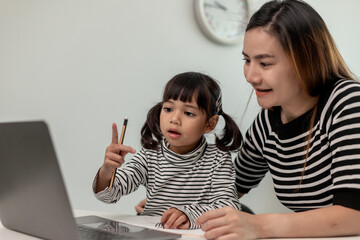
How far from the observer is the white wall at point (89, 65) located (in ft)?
6.97

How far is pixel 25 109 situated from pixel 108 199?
0.98 metres

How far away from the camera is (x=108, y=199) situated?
1.34m

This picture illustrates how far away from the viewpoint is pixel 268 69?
117 cm

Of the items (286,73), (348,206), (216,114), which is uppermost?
(286,73)

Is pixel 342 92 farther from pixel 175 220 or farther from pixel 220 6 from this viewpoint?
pixel 220 6

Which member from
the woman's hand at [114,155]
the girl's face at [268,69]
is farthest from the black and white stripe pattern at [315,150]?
the woman's hand at [114,155]

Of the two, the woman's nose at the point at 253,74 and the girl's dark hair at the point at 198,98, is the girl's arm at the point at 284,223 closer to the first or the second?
the woman's nose at the point at 253,74

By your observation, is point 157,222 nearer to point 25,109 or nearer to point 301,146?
point 301,146

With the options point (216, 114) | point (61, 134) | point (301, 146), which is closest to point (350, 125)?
point (301, 146)

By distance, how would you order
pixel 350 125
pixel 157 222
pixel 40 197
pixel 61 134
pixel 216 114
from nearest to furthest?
pixel 40 197
pixel 350 125
pixel 157 222
pixel 216 114
pixel 61 134

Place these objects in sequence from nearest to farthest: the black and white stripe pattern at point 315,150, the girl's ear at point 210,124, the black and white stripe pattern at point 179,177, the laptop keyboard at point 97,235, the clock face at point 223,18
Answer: the laptop keyboard at point 97,235 → the black and white stripe pattern at point 315,150 → the black and white stripe pattern at point 179,177 → the girl's ear at point 210,124 → the clock face at point 223,18

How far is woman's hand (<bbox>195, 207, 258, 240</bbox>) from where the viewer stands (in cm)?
93

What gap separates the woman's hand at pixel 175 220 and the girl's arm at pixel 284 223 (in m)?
0.17

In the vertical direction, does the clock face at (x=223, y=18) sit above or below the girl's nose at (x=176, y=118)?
above
